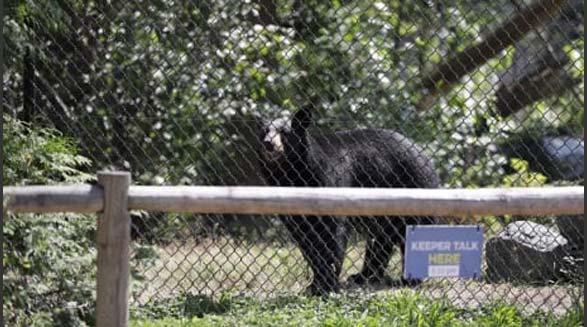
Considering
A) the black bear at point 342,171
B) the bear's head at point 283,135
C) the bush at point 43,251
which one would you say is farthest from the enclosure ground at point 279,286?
the bear's head at point 283,135

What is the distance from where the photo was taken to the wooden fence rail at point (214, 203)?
378 cm

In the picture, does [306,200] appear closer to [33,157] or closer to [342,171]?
[33,157]

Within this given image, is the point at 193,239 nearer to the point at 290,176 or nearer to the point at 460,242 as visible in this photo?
the point at 290,176

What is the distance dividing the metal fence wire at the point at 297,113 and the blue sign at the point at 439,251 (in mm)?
1608

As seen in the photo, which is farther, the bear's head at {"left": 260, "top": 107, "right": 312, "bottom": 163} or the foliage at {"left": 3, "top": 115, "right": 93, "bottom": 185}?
the bear's head at {"left": 260, "top": 107, "right": 312, "bottom": 163}

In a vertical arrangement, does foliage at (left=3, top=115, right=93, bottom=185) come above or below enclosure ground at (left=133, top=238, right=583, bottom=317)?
above

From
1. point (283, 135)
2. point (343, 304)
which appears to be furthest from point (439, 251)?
point (283, 135)

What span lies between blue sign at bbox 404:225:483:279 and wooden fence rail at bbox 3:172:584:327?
0.08m

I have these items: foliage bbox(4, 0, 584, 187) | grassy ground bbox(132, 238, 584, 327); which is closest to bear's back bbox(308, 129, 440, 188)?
foliage bbox(4, 0, 584, 187)

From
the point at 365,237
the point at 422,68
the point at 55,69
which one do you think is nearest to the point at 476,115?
the point at 422,68

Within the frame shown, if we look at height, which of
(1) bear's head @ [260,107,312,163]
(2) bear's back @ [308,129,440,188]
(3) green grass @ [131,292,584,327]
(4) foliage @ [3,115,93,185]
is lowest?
(3) green grass @ [131,292,584,327]

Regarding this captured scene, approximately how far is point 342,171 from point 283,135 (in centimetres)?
54

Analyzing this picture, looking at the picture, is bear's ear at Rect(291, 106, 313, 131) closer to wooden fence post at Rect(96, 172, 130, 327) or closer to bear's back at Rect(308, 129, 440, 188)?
bear's back at Rect(308, 129, 440, 188)

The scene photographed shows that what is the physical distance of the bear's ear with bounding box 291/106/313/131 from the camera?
6.66m
